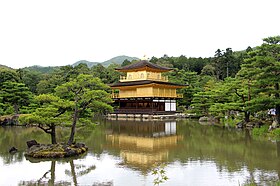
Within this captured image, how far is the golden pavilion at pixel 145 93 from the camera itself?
3609 cm

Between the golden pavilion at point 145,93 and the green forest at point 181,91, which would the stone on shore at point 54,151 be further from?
the golden pavilion at point 145,93

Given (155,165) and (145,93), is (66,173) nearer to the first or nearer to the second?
(155,165)

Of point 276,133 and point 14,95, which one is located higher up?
point 14,95

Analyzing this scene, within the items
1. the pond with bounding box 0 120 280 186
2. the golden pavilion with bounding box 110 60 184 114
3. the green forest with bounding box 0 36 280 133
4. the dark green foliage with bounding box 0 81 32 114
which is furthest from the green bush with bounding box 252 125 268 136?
the dark green foliage with bounding box 0 81 32 114

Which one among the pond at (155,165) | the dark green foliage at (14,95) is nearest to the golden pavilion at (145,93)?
the dark green foliage at (14,95)

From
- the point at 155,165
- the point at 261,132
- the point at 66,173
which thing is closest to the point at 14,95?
the point at 261,132

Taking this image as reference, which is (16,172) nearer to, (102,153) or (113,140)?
(102,153)

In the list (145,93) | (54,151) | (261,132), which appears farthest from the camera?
(145,93)

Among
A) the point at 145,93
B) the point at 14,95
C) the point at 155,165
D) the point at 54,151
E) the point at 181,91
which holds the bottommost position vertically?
the point at 155,165

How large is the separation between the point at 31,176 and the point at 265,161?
7274 mm

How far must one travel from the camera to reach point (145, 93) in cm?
3644

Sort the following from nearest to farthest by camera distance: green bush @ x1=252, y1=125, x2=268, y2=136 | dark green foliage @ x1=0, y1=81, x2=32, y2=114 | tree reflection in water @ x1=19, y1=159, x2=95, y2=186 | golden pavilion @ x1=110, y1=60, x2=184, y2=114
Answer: tree reflection in water @ x1=19, y1=159, x2=95, y2=186 → green bush @ x1=252, y1=125, x2=268, y2=136 → dark green foliage @ x1=0, y1=81, x2=32, y2=114 → golden pavilion @ x1=110, y1=60, x2=184, y2=114

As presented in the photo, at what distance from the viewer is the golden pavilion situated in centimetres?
3609

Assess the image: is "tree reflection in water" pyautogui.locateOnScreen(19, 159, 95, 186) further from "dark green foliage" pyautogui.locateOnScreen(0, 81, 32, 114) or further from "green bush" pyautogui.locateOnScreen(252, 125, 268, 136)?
"dark green foliage" pyautogui.locateOnScreen(0, 81, 32, 114)
